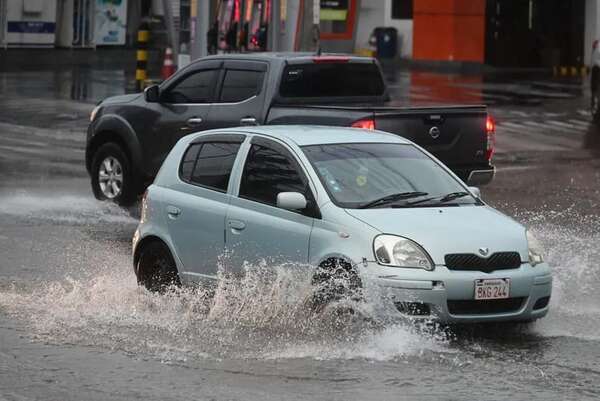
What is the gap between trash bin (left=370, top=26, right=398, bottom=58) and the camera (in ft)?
168

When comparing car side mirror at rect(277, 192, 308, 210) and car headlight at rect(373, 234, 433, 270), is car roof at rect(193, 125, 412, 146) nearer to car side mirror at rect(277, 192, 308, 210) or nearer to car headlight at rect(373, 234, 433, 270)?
car side mirror at rect(277, 192, 308, 210)

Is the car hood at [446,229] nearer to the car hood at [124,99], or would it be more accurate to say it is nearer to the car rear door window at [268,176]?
the car rear door window at [268,176]

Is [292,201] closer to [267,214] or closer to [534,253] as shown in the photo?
[267,214]

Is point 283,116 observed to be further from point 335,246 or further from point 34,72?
point 34,72

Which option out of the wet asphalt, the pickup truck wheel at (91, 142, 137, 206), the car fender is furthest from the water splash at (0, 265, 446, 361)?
the pickup truck wheel at (91, 142, 137, 206)

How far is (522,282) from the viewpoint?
10141 mm

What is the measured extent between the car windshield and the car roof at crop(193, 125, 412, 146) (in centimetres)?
7

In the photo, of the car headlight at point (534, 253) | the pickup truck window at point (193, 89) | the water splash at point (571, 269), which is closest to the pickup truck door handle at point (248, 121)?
the pickup truck window at point (193, 89)

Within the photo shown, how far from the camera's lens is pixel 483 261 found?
10062 millimetres

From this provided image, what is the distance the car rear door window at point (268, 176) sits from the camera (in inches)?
426

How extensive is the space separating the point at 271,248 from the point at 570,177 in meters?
11.1

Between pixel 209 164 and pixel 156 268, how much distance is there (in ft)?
3.03

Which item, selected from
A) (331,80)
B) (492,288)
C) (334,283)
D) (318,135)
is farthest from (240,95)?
(492,288)

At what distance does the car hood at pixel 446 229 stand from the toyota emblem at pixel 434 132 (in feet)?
16.9
